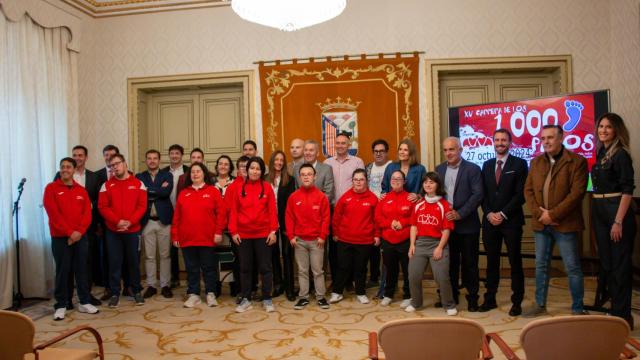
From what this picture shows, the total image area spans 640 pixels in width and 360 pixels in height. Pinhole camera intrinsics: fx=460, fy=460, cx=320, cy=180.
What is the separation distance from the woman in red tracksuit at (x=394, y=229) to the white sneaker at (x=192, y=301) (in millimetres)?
1715

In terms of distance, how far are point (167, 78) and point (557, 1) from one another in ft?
15.4

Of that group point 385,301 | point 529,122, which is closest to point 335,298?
point 385,301

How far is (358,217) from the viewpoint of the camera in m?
4.17

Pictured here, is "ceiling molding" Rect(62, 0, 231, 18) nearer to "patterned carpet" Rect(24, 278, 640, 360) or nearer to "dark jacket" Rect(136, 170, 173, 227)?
"dark jacket" Rect(136, 170, 173, 227)

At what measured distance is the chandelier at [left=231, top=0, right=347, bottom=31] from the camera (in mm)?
2584

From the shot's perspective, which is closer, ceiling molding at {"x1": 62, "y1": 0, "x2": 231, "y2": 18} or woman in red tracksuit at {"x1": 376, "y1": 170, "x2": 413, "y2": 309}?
woman in red tracksuit at {"x1": 376, "y1": 170, "x2": 413, "y2": 309}

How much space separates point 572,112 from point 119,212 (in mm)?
4522

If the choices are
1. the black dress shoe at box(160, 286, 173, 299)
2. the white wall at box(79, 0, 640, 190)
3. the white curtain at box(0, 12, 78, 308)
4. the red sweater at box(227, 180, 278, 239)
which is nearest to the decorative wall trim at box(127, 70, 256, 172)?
the white wall at box(79, 0, 640, 190)

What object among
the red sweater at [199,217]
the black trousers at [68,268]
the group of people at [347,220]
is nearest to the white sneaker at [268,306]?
the group of people at [347,220]

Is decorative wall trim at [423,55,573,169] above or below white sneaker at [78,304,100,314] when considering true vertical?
above

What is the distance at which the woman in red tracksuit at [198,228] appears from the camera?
13.9 feet

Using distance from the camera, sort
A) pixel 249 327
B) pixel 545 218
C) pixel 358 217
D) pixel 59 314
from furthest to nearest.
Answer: pixel 358 217 → pixel 59 314 → pixel 249 327 → pixel 545 218

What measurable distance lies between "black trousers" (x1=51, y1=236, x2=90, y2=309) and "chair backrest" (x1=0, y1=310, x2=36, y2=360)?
2320mm

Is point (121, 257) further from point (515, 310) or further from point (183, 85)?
point (515, 310)
